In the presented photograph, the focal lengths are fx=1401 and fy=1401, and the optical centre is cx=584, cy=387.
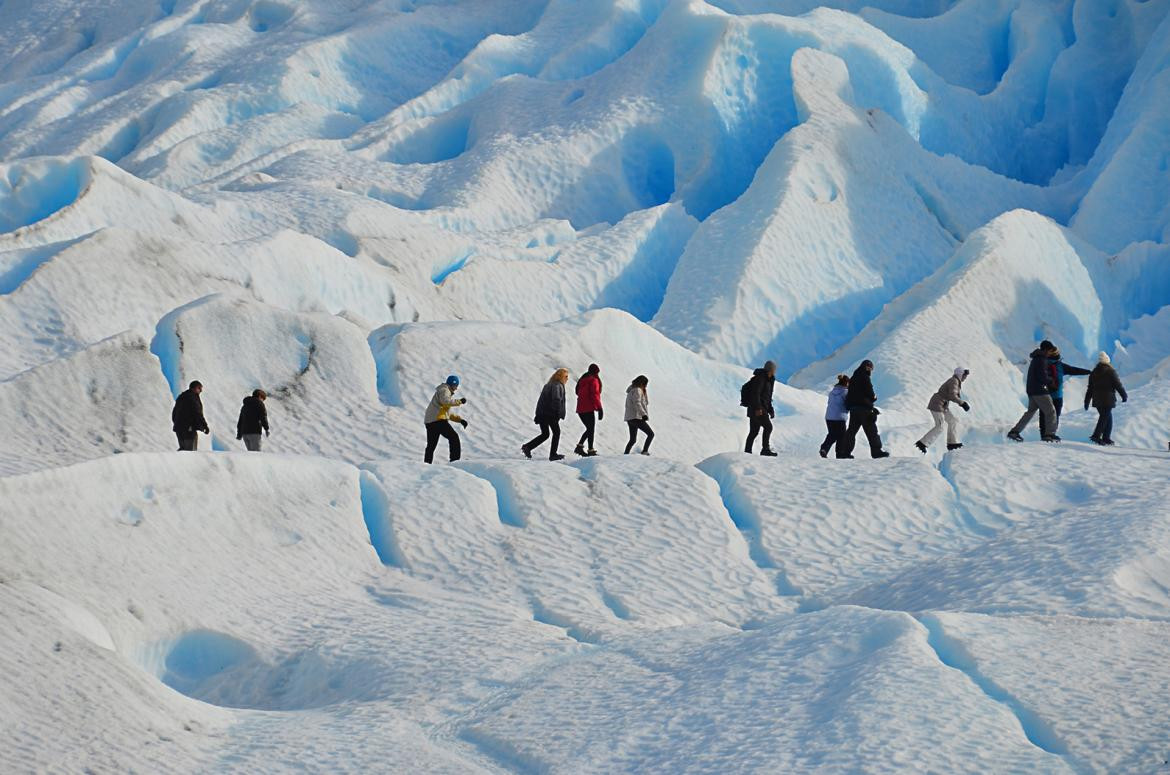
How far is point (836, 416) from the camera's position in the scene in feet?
49.1

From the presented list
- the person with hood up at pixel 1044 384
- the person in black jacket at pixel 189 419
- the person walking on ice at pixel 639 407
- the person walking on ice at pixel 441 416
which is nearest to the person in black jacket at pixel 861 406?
the person with hood up at pixel 1044 384

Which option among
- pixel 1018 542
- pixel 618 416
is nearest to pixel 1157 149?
pixel 618 416

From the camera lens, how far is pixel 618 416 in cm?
1756

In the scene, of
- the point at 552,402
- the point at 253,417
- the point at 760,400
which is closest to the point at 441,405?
the point at 552,402

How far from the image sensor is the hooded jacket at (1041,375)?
14836 mm

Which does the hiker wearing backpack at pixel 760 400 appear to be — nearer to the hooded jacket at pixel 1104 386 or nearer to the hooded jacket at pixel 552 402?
the hooded jacket at pixel 552 402

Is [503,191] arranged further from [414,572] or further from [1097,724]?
[1097,724]

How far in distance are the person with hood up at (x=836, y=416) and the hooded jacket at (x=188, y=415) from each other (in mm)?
6386

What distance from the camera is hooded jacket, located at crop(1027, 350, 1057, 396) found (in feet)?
48.7

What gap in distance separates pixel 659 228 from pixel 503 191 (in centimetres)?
333

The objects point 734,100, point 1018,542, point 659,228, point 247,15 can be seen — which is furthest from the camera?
point 247,15

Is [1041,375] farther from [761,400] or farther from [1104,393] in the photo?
[761,400]

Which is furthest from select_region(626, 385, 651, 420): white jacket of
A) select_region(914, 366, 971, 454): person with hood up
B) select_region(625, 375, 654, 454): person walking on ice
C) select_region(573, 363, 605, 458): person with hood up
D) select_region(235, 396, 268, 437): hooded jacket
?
select_region(235, 396, 268, 437): hooded jacket

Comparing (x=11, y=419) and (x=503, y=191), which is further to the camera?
(x=503, y=191)
